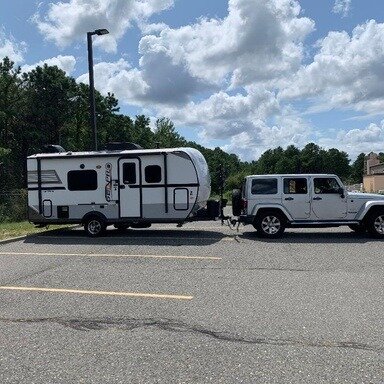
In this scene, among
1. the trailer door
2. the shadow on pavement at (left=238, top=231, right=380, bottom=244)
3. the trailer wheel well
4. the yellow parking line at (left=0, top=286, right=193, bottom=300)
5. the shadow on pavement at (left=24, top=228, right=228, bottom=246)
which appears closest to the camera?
the yellow parking line at (left=0, top=286, right=193, bottom=300)

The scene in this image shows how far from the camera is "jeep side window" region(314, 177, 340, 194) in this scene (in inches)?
513

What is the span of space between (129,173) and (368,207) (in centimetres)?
→ 705

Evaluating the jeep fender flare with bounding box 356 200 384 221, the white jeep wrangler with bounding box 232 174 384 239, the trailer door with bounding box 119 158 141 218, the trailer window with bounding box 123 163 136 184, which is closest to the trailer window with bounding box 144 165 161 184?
the trailer door with bounding box 119 158 141 218

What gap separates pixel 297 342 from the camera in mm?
4793

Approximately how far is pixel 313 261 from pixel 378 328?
429 centimetres

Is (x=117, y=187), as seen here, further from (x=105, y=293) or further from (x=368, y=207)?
(x=368, y=207)

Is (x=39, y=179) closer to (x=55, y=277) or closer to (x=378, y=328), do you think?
(x=55, y=277)

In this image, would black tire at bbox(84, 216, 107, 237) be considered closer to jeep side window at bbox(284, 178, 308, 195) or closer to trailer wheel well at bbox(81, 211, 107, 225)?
trailer wheel well at bbox(81, 211, 107, 225)

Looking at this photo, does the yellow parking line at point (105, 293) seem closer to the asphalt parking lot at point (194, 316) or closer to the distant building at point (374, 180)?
the asphalt parking lot at point (194, 316)

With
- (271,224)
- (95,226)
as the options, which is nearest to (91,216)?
(95,226)

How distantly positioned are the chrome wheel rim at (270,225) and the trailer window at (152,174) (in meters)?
3.38

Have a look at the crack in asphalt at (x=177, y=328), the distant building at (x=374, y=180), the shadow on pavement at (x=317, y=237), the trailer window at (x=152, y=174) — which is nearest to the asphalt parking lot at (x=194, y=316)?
the crack in asphalt at (x=177, y=328)

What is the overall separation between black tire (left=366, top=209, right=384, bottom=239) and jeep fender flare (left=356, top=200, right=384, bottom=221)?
13 cm

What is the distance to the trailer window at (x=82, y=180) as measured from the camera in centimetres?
1401
